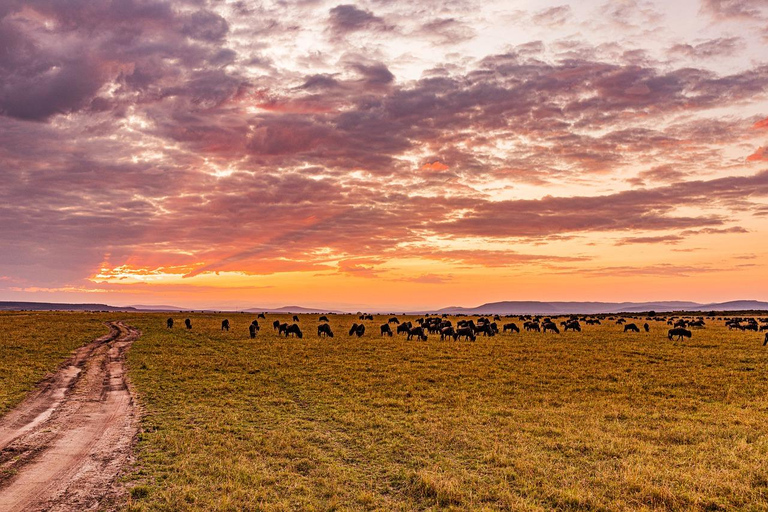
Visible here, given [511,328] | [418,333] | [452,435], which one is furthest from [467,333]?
[452,435]

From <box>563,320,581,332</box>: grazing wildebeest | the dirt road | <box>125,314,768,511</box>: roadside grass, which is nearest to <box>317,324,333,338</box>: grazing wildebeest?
<box>125,314,768,511</box>: roadside grass

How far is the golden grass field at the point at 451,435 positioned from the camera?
396 inches

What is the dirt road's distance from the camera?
9.90 meters

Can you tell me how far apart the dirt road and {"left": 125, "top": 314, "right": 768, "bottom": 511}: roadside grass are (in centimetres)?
82

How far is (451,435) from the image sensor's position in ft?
47.1

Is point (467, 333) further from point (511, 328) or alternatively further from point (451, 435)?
point (451, 435)

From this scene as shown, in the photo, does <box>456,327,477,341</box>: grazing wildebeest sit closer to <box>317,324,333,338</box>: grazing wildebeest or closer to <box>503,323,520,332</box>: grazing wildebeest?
<box>503,323,520,332</box>: grazing wildebeest

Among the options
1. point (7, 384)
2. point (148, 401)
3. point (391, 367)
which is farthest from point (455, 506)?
point (7, 384)

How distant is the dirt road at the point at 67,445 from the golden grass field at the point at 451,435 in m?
0.75

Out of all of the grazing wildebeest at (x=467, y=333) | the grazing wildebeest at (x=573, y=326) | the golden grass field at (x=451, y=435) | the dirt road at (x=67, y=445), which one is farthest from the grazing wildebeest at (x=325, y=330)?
the grazing wildebeest at (x=573, y=326)

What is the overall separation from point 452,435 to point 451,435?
34 mm

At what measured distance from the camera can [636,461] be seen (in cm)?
1202

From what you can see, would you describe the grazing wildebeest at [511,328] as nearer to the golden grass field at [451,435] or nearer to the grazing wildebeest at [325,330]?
the grazing wildebeest at [325,330]

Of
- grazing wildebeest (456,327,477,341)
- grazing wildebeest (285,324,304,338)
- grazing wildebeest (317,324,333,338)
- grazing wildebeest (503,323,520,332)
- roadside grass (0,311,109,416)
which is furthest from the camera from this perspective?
grazing wildebeest (503,323,520,332)
